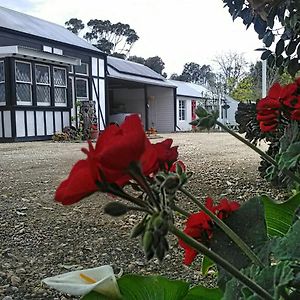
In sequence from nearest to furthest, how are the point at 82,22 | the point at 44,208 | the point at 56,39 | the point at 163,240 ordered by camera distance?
the point at 163,240 < the point at 44,208 < the point at 56,39 < the point at 82,22

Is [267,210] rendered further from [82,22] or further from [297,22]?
[82,22]

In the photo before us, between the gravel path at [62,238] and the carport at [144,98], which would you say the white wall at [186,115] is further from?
the gravel path at [62,238]

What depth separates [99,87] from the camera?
16.3 metres

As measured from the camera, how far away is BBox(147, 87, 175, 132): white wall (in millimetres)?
21391

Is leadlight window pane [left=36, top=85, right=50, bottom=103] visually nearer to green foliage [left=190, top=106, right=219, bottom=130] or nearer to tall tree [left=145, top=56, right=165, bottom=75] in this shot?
green foliage [left=190, top=106, right=219, bottom=130]

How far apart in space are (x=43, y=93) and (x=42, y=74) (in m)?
0.54

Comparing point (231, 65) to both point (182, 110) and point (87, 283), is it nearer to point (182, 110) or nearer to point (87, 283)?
point (182, 110)

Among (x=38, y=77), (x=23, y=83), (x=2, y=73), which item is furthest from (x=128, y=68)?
(x=2, y=73)

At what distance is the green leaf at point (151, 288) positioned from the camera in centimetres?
79

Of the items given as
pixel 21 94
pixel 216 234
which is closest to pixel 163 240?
pixel 216 234

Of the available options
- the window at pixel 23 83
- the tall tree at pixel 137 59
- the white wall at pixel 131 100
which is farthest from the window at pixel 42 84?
the tall tree at pixel 137 59

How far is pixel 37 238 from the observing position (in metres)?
2.50

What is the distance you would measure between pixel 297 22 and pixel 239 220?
1253 millimetres

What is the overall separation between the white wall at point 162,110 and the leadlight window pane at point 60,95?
7680 millimetres
